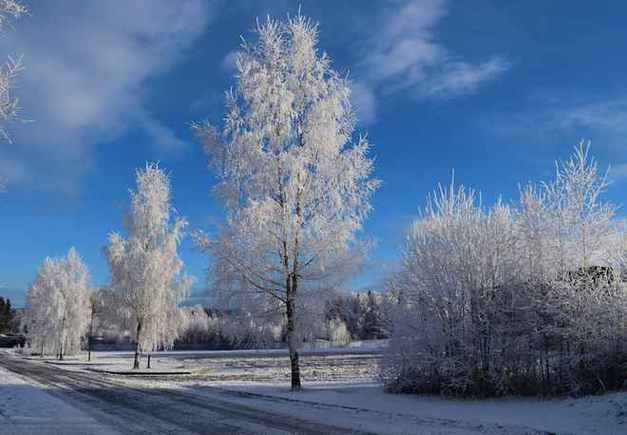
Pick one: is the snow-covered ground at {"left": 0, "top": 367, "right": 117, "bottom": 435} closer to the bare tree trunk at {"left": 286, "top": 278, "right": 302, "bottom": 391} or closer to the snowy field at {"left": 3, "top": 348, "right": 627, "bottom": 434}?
the snowy field at {"left": 3, "top": 348, "right": 627, "bottom": 434}

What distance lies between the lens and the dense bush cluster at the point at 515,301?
13719 mm

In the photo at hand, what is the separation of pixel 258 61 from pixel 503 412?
12892mm

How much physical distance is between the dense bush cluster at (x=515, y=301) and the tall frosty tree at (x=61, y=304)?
141ft

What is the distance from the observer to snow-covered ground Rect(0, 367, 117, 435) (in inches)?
400

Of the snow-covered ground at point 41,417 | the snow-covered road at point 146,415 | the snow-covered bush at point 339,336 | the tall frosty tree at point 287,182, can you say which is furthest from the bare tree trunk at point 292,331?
the snow-covered bush at point 339,336

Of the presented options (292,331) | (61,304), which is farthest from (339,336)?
(292,331)

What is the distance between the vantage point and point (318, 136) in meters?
17.3

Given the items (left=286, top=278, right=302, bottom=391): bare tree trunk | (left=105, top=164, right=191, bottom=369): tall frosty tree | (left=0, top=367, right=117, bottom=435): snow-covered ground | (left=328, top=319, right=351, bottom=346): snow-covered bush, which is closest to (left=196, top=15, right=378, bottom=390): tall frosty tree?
(left=286, top=278, right=302, bottom=391): bare tree trunk

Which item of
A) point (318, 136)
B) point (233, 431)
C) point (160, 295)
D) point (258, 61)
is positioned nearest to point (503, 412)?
point (233, 431)

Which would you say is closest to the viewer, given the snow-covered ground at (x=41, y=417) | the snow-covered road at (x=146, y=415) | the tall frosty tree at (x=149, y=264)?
the snow-covered ground at (x=41, y=417)

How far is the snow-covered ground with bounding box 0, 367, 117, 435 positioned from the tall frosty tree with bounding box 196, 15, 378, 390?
19.3ft

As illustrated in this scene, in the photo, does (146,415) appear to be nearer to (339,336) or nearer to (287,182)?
(287,182)

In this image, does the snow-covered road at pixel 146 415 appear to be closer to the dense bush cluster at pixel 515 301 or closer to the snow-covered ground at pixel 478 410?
the snow-covered ground at pixel 478 410

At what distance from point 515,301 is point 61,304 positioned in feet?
151
